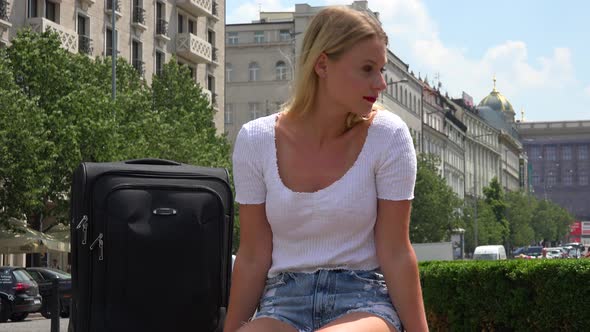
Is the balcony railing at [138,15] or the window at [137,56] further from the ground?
the balcony railing at [138,15]

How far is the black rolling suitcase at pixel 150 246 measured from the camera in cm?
490

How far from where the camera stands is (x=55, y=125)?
119 feet

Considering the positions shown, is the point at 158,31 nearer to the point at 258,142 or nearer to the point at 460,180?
the point at 258,142

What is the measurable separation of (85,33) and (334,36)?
46051mm

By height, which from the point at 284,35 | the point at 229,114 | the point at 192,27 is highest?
the point at 284,35

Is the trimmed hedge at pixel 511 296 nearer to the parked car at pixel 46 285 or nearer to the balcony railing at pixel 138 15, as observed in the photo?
the parked car at pixel 46 285

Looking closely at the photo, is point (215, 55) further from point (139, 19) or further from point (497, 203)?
point (497, 203)

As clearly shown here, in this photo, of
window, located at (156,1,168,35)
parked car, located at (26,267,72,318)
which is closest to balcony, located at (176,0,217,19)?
window, located at (156,1,168,35)

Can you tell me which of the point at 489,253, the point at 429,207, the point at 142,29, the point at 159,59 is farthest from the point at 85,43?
the point at 429,207

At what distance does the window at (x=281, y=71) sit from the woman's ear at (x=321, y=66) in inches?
3277

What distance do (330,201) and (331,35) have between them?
48 centimetres

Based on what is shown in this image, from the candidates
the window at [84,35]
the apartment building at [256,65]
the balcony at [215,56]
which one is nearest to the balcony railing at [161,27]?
the balcony at [215,56]

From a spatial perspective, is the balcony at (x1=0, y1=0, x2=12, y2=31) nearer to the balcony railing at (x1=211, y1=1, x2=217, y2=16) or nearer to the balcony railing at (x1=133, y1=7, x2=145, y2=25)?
the balcony railing at (x1=133, y1=7, x2=145, y2=25)

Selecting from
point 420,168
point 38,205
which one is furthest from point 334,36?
point 420,168
